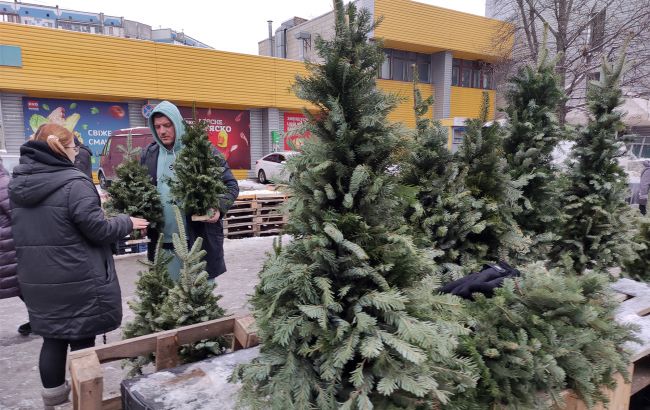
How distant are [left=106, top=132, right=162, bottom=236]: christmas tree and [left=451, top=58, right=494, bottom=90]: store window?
23764 mm

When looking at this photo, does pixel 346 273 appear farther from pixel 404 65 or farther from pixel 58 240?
pixel 404 65

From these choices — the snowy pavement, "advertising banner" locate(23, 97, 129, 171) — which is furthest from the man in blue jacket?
"advertising banner" locate(23, 97, 129, 171)

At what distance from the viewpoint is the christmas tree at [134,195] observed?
10.2 ft

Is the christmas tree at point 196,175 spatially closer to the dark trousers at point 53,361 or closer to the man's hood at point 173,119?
the man's hood at point 173,119

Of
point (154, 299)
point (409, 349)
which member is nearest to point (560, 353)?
point (409, 349)

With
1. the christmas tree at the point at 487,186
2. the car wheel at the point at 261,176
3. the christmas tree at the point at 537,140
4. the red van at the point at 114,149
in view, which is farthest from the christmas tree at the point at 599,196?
the car wheel at the point at 261,176

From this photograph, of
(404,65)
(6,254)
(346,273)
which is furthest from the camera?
(404,65)

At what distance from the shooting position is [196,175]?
3072 mm

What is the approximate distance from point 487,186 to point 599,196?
5.62 feet

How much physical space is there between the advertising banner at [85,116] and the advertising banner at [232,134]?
3.62 m

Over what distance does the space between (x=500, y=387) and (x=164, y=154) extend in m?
2.89

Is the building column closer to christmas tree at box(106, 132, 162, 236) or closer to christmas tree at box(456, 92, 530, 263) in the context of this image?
christmas tree at box(456, 92, 530, 263)

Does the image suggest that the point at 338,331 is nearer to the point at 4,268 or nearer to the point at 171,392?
the point at 171,392

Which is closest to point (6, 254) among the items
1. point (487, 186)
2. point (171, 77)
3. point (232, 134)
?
point (487, 186)
